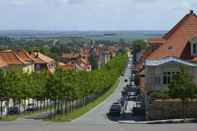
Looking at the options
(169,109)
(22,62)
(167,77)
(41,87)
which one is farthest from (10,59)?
(169,109)

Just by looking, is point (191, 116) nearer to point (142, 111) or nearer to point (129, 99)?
point (142, 111)

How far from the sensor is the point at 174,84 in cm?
5422

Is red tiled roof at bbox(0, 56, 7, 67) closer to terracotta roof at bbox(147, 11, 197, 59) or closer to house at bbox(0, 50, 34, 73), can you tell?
house at bbox(0, 50, 34, 73)

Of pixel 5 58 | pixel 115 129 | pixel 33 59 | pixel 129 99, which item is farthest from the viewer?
pixel 33 59

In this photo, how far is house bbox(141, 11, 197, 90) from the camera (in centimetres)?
5928

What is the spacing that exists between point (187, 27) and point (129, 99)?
1480 inches

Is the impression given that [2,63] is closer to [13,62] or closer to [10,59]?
[13,62]

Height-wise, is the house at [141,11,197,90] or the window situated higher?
the house at [141,11,197,90]

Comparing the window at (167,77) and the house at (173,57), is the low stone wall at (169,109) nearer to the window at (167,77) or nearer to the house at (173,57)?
the house at (173,57)

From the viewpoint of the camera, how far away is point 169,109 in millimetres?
54469

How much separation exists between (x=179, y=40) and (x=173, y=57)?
564 centimetres

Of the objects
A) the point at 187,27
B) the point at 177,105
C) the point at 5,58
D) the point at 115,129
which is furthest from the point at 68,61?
the point at 115,129

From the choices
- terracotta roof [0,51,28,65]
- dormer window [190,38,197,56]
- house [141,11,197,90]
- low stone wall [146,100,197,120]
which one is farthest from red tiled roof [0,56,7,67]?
low stone wall [146,100,197,120]

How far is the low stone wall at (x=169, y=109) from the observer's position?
53.8 meters
